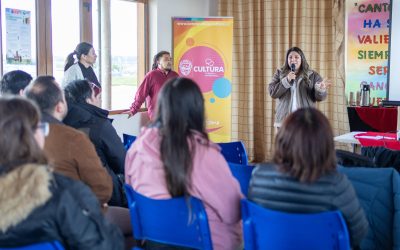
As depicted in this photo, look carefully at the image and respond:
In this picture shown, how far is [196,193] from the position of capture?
180 cm

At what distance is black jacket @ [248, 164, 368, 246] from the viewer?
164 cm

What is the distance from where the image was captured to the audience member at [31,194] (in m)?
1.38

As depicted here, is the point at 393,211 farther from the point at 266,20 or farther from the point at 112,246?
the point at 266,20

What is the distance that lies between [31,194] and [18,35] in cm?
368

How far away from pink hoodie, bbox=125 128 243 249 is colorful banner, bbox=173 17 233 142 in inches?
160

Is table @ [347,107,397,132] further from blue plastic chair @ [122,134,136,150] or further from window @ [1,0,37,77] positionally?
window @ [1,0,37,77]

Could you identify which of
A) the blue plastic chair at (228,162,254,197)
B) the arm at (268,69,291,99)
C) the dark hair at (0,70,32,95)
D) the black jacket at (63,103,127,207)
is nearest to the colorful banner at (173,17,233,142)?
the arm at (268,69,291,99)

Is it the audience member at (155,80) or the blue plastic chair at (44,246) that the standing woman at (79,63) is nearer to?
the audience member at (155,80)

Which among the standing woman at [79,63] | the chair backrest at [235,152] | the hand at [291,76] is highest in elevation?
the standing woman at [79,63]

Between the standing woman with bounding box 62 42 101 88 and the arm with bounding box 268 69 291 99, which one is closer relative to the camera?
the arm with bounding box 268 69 291 99

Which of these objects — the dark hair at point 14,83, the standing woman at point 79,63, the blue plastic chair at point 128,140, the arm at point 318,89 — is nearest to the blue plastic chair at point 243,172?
the blue plastic chair at point 128,140

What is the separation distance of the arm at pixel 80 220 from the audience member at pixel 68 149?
629 mm

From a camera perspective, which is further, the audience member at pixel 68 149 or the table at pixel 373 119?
the table at pixel 373 119

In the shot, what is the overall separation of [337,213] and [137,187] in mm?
784
